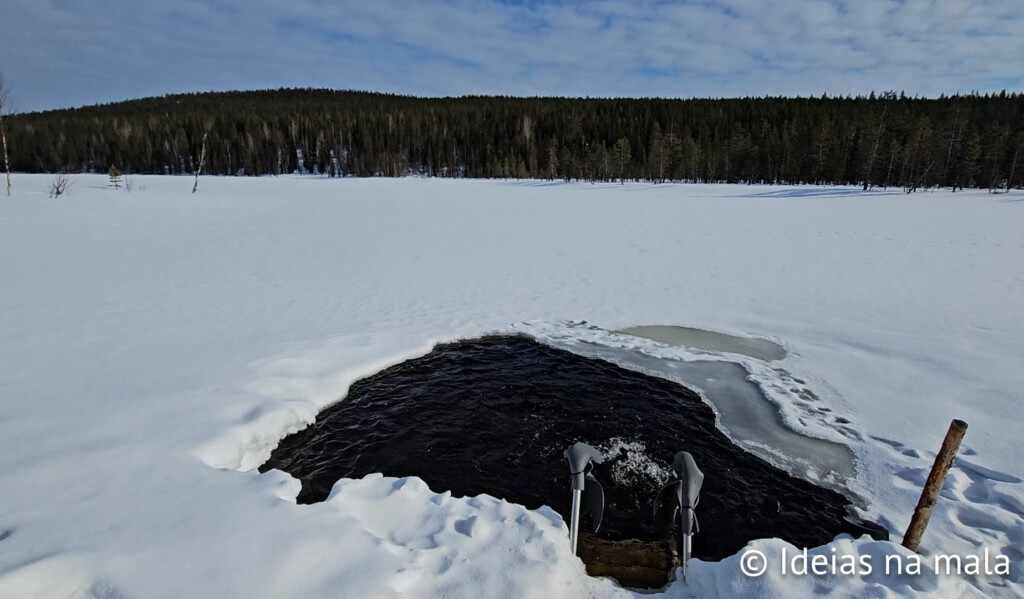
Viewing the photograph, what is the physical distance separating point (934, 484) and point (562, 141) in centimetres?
9777

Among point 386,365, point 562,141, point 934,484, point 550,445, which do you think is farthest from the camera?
point 562,141

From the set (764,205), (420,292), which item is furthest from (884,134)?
(420,292)

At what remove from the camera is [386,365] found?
8344 mm

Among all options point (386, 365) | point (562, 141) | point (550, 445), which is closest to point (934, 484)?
point (550, 445)

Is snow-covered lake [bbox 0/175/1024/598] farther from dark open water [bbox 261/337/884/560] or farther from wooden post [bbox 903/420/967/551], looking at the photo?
dark open water [bbox 261/337/884/560]

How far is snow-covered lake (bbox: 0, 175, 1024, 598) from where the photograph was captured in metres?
3.60

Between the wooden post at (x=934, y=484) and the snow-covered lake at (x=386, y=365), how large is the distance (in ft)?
1.12

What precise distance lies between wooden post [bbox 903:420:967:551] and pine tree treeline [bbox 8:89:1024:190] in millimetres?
66527

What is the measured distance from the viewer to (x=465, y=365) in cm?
855

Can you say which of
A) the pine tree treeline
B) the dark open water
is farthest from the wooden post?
the pine tree treeline

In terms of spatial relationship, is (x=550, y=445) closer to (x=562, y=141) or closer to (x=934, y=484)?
(x=934, y=484)

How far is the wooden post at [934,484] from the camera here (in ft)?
12.1

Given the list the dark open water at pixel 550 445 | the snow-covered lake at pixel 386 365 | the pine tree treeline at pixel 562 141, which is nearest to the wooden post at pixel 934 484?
the snow-covered lake at pixel 386 365

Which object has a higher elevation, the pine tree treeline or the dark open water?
the pine tree treeline
